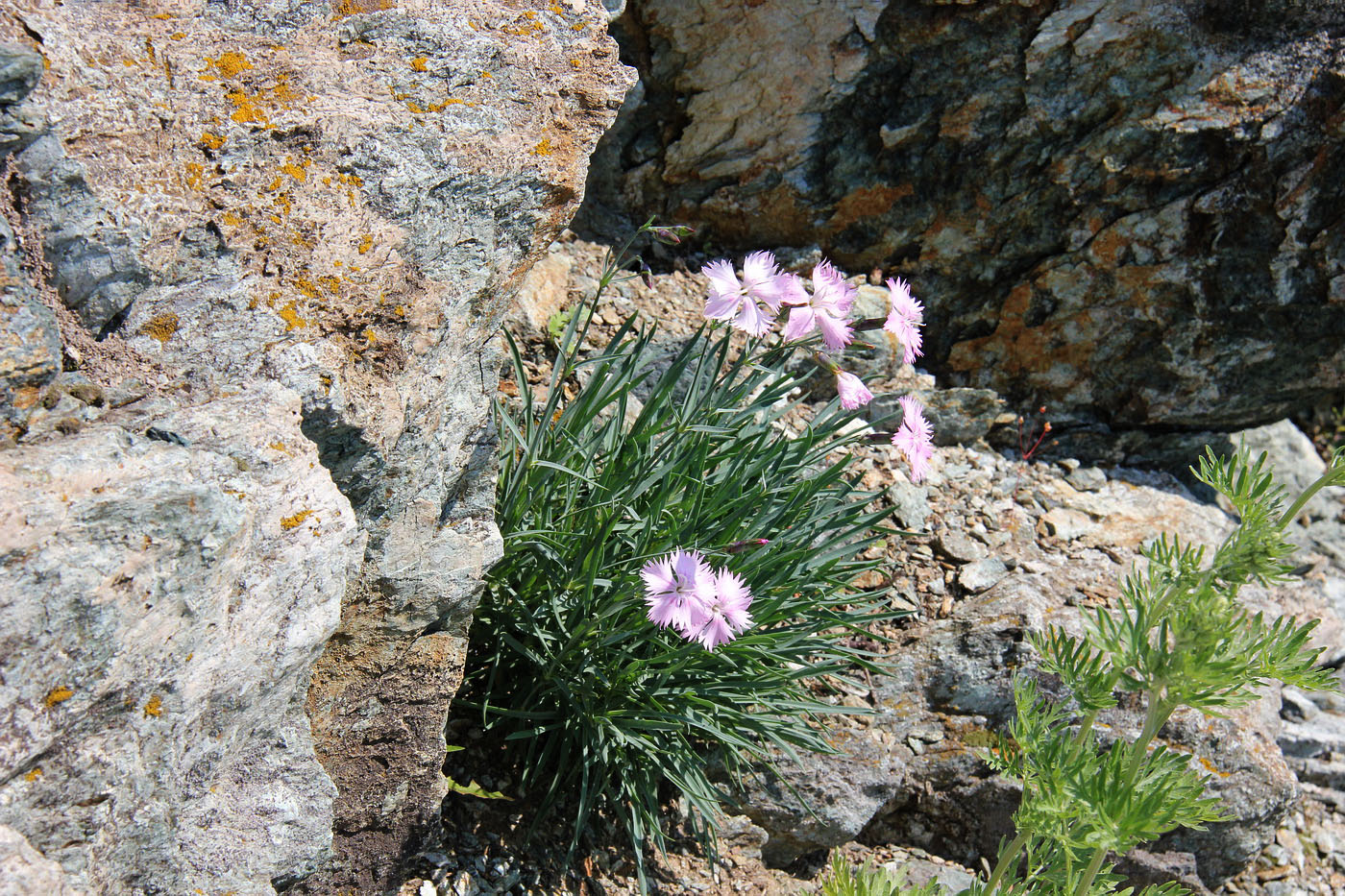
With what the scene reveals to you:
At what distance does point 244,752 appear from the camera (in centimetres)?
197

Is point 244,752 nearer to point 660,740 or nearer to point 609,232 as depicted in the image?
point 660,740

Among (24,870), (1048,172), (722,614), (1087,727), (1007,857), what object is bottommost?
(24,870)

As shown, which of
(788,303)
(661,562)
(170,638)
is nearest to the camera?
(170,638)

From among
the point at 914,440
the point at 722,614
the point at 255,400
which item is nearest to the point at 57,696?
the point at 255,400

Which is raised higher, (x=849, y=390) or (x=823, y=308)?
(x=823, y=308)

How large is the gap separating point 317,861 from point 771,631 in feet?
4.39

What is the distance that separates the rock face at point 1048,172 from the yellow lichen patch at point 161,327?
2895mm

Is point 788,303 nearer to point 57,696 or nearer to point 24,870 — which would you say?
point 57,696

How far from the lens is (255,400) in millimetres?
1931

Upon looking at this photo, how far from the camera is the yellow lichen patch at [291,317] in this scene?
2.05 meters

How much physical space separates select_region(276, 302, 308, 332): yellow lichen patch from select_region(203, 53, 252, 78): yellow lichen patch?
61 cm

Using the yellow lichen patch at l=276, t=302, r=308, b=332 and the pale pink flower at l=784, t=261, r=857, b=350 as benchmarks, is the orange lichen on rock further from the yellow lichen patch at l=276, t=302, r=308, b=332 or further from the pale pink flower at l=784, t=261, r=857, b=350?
the pale pink flower at l=784, t=261, r=857, b=350

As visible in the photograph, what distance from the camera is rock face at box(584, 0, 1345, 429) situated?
405 centimetres

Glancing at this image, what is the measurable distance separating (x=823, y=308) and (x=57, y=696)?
6.08 feet
